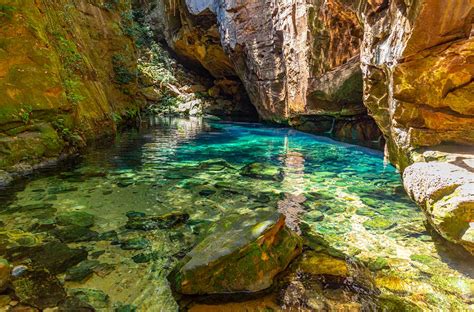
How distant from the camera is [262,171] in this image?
6848 millimetres

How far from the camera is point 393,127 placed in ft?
16.0

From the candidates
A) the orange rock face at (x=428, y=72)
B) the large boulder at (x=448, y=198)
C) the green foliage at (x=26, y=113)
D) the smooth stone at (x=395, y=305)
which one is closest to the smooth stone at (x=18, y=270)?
the smooth stone at (x=395, y=305)

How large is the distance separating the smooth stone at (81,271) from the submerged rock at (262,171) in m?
3.92

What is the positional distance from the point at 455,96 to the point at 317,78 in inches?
323

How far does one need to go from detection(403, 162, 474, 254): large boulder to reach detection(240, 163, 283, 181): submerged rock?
3.09 meters

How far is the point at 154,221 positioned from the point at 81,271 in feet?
4.04

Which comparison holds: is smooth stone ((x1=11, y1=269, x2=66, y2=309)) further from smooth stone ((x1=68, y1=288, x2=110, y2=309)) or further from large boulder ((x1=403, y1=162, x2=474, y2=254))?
large boulder ((x1=403, y1=162, x2=474, y2=254))

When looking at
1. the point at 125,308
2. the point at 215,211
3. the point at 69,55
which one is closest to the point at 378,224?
the point at 215,211

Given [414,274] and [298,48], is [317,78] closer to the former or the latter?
[298,48]

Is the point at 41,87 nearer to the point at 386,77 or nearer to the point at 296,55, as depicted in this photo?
the point at 386,77

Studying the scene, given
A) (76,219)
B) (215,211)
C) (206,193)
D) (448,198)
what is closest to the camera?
(448,198)

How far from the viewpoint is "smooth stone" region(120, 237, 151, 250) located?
3.22 m

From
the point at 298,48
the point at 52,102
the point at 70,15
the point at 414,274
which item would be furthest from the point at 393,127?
the point at 70,15

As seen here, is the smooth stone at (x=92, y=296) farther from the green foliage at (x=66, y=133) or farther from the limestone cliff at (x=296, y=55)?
the limestone cliff at (x=296, y=55)
